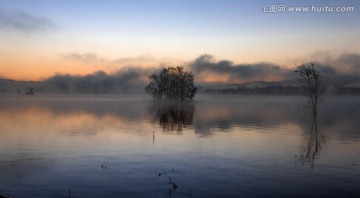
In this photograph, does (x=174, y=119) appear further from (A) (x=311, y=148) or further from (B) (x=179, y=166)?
(B) (x=179, y=166)

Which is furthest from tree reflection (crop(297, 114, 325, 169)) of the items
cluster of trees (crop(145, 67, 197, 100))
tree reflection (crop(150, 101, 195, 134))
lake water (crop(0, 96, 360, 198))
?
cluster of trees (crop(145, 67, 197, 100))

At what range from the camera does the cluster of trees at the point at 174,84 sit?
158875 millimetres

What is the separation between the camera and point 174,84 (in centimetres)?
16250

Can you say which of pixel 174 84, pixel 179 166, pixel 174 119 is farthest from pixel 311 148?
pixel 174 84

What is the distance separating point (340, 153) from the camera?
2509 centimetres

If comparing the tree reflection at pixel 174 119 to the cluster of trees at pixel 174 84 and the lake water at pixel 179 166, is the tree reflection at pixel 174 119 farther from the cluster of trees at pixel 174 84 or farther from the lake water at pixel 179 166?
the cluster of trees at pixel 174 84

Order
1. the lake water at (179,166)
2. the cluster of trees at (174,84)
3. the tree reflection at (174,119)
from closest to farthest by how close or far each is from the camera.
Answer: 1. the lake water at (179,166)
2. the tree reflection at (174,119)
3. the cluster of trees at (174,84)

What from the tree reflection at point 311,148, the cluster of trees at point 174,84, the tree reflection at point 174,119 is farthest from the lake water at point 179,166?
the cluster of trees at point 174,84

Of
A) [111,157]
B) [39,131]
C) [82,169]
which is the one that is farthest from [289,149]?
[39,131]

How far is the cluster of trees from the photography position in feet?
521

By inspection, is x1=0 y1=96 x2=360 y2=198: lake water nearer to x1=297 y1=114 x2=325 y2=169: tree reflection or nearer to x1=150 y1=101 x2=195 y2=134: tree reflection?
x1=297 y1=114 x2=325 y2=169: tree reflection

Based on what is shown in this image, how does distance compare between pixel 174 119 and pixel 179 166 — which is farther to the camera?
pixel 174 119

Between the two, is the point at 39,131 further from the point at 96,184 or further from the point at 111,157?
the point at 96,184

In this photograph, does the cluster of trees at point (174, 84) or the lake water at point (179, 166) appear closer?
the lake water at point (179, 166)
